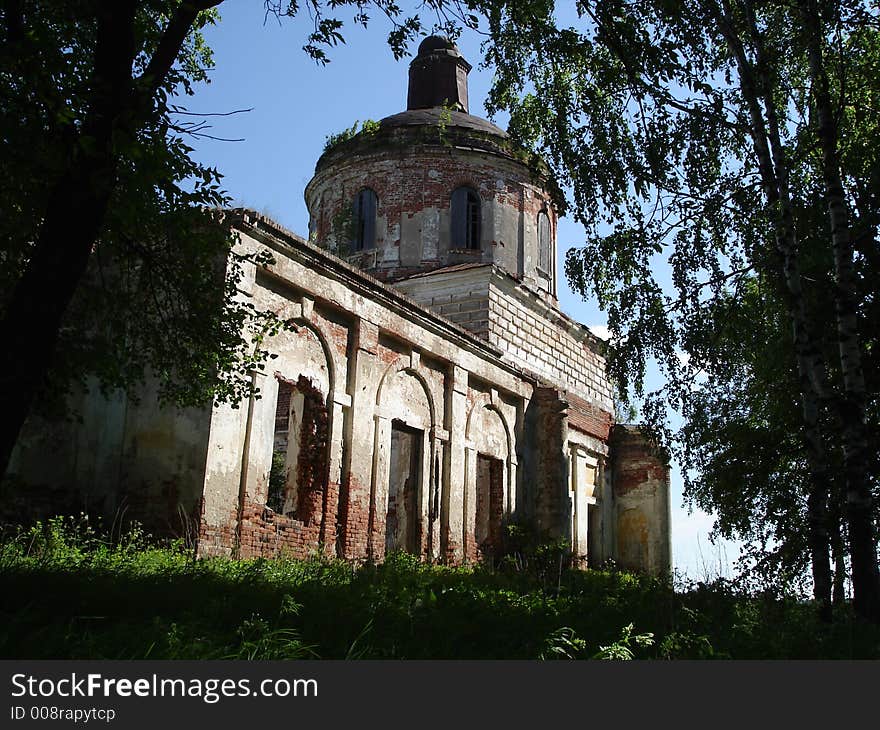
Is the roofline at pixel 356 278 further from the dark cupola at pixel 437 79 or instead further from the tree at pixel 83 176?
the dark cupola at pixel 437 79

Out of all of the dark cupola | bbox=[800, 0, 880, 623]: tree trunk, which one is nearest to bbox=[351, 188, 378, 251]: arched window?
the dark cupola

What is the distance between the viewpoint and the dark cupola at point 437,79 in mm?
26078

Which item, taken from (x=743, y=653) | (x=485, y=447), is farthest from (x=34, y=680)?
(x=485, y=447)

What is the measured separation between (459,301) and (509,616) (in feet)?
45.9

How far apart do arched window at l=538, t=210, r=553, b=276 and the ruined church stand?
0.06 meters

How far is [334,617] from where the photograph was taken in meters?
5.75

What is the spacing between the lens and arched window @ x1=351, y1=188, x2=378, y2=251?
2297 centimetres

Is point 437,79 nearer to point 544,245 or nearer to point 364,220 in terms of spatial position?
point 364,220

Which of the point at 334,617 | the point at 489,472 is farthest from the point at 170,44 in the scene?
the point at 489,472

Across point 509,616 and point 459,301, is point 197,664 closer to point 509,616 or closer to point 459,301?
point 509,616

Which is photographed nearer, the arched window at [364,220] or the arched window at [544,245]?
the arched window at [364,220]

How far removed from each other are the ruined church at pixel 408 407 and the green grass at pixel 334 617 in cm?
189

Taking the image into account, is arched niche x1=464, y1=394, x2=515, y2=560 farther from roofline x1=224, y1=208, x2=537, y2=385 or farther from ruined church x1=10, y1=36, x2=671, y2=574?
roofline x1=224, y1=208, x2=537, y2=385

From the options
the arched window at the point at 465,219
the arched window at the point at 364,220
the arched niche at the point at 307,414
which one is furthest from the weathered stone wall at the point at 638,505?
the arched niche at the point at 307,414
